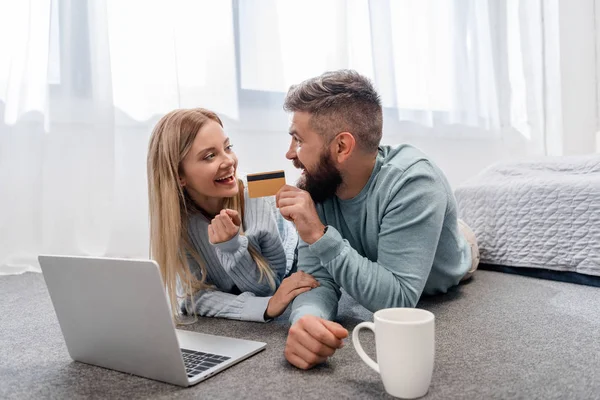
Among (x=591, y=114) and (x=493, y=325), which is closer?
(x=493, y=325)

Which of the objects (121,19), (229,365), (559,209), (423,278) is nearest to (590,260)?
(559,209)

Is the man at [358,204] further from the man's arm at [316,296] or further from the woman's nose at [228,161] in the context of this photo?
the woman's nose at [228,161]

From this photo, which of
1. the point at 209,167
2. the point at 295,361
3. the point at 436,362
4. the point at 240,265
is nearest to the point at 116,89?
the point at 209,167

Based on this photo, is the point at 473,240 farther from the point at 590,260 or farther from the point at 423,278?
the point at 423,278

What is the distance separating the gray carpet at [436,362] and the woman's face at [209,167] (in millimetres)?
277

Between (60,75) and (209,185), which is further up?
(60,75)

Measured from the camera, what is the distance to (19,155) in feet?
5.45

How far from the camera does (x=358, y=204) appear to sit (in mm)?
1071

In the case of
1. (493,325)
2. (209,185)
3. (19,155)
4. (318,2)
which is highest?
(318,2)

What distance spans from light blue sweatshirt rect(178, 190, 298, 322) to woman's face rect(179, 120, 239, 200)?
0.07 m

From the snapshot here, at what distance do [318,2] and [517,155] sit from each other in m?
1.52

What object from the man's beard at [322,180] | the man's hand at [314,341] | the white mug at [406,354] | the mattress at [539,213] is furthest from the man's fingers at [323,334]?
the mattress at [539,213]

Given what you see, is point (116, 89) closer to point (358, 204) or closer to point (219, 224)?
point (219, 224)

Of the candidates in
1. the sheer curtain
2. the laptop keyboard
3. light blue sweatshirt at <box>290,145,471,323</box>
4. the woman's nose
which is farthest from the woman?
the sheer curtain
